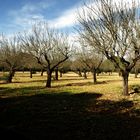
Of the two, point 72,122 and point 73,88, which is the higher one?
point 73,88

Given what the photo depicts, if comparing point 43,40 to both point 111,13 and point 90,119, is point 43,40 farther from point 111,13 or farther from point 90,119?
point 90,119

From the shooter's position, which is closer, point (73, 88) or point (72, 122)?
point (72, 122)

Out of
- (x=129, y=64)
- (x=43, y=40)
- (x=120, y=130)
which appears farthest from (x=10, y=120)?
(x=43, y=40)

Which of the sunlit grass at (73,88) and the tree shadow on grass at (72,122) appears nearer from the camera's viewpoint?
the tree shadow on grass at (72,122)

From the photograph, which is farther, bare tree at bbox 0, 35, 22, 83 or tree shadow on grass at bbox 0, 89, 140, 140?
bare tree at bbox 0, 35, 22, 83

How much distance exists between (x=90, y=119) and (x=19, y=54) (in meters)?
43.9

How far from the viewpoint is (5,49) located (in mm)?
59125

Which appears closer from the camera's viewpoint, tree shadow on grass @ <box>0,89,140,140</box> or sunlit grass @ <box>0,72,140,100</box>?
tree shadow on grass @ <box>0,89,140,140</box>

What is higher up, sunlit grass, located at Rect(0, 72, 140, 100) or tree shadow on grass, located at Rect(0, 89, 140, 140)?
sunlit grass, located at Rect(0, 72, 140, 100)

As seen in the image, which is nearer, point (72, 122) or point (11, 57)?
point (72, 122)

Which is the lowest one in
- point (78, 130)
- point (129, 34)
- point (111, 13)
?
point (78, 130)

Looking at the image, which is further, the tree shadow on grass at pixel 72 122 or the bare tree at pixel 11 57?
the bare tree at pixel 11 57

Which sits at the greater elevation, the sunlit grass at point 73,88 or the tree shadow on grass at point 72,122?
the sunlit grass at point 73,88

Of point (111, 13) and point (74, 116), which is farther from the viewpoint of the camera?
point (111, 13)
